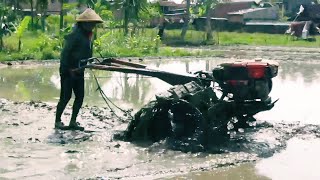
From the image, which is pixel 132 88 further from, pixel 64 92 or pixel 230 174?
pixel 230 174

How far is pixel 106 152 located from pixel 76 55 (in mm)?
1837

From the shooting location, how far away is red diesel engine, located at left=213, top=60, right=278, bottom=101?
299 inches

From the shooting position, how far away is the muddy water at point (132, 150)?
6.52 m

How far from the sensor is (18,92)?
13.9 m

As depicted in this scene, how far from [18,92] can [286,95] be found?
619cm

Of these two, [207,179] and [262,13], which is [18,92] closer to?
[207,179]

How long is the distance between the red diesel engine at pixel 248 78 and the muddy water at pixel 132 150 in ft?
2.18

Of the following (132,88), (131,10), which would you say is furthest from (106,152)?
(131,10)

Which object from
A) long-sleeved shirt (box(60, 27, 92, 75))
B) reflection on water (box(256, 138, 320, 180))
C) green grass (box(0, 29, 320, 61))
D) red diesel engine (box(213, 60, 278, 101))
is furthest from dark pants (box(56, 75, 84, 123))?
green grass (box(0, 29, 320, 61))

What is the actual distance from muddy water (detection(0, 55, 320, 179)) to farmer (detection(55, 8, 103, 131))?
18.5 inches

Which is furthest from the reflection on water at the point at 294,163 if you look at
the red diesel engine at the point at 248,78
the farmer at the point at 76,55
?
the farmer at the point at 76,55

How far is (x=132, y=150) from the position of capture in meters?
7.49

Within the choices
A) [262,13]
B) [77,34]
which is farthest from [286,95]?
Result: [262,13]

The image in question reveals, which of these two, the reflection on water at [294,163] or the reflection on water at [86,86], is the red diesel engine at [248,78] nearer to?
the reflection on water at [294,163]
